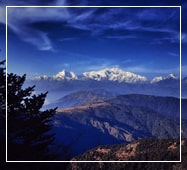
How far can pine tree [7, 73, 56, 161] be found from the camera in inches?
312

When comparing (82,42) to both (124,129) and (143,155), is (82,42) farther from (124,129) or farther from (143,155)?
(124,129)

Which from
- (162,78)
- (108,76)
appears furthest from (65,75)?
(162,78)

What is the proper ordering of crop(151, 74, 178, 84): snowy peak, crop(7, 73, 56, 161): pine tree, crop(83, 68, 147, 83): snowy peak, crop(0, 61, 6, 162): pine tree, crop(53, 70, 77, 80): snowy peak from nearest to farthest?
1. crop(0, 61, 6, 162): pine tree
2. crop(7, 73, 56, 161): pine tree
3. crop(151, 74, 178, 84): snowy peak
4. crop(53, 70, 77, 80): snowy peak
5. crop(83, 68, 147, 83): snowy peak

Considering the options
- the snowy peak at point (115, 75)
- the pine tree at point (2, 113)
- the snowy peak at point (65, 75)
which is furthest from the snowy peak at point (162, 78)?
the pine tree at point (2, 113)

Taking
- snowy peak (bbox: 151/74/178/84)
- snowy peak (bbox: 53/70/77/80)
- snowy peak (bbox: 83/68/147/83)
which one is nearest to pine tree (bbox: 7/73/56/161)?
snowy peak (bbox: 53/70/77/80)

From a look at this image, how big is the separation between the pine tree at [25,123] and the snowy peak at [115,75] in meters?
1.52

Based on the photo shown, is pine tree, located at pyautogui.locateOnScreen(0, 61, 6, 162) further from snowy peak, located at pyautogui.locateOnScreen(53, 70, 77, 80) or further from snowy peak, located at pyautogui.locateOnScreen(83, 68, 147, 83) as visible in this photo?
snowy peak, located at pyautogui.locateOnScreen(83, 68, 147, 83)

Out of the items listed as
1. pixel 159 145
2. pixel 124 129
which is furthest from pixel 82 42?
pixel 124 129

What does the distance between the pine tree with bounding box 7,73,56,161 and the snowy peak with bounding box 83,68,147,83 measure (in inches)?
59.7

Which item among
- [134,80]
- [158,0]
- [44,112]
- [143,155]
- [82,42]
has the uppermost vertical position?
[158,0]

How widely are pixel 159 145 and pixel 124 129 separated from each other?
112m

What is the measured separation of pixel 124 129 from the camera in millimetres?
168625

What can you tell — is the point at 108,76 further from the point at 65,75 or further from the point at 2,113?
the point at 2,113

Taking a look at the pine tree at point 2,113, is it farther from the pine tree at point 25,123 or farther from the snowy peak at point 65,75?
the snowy peak at point 65,75
